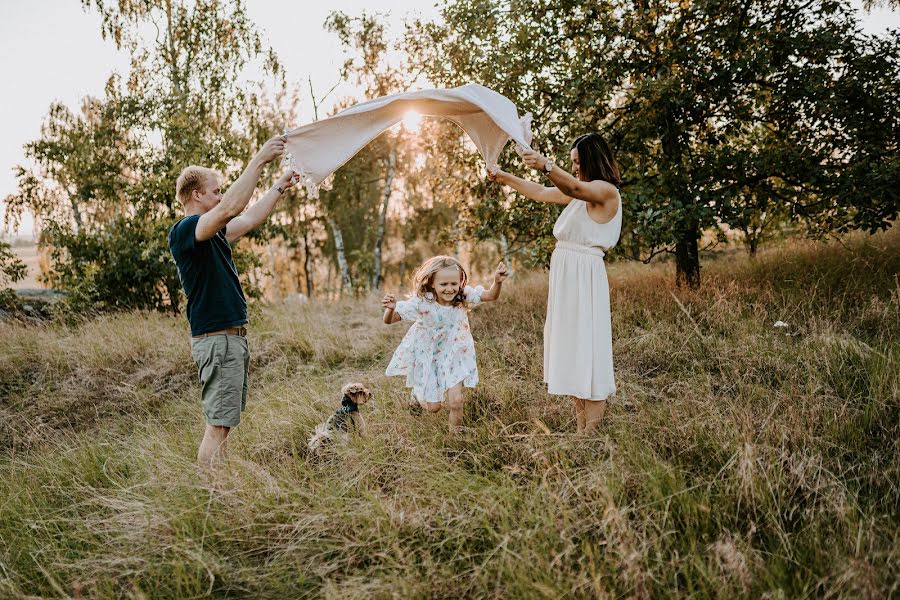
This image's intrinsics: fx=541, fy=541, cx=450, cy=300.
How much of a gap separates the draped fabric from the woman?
57cm

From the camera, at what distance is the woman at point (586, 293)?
3637mm

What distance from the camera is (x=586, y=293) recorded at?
12.0 feet

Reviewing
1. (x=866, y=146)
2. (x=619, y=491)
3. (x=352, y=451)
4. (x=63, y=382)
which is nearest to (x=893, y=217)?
(x=866, y=146)

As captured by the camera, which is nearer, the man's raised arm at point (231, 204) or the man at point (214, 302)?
the man's raised arm at point (231, 204)

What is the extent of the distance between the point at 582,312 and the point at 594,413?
0.72 meters

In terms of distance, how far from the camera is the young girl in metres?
4.14

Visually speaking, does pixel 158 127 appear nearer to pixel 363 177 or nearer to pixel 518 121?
pixel 363 177

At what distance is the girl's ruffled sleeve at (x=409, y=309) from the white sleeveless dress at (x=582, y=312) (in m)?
1.09

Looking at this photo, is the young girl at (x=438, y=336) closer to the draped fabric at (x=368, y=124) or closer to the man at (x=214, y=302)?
the draped fabric at (x=368, y=124)

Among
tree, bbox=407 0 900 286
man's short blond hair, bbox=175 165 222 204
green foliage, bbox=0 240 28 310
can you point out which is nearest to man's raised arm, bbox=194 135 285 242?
man's short blond hair, bbox=175 165 222 204

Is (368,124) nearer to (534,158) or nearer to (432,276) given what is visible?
(432,276)

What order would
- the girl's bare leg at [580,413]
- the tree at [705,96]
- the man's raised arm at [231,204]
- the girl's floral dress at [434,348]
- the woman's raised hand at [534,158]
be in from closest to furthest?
the man's raised arm at [231,204], the woman's raised hand at [534,158], the girl's bare leg at [580,413], the girl's floral dress at [434,348], the tree at [705,96]

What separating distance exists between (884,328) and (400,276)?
23174 millimetres

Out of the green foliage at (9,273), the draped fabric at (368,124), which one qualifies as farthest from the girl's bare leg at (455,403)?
the green foliage at (9,273)
